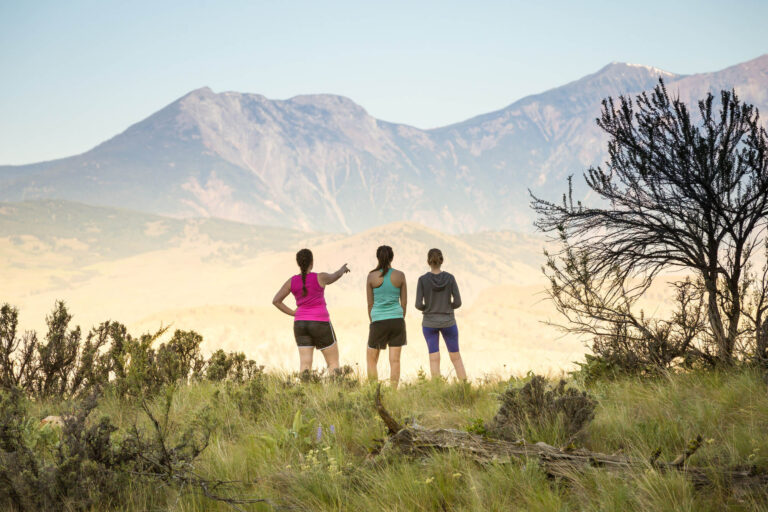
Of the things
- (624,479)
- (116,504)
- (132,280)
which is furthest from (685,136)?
(132,280)

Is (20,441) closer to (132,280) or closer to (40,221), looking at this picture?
(132,280)

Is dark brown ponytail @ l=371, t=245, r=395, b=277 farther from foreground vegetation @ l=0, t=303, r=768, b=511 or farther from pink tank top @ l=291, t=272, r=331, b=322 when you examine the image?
foreground vegetation @ l=0, t=303, r=768, b=511

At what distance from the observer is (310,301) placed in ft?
25.5

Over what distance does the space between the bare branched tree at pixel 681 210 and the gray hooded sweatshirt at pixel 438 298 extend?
130 centimetres

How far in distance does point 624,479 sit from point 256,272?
114349 millimetres

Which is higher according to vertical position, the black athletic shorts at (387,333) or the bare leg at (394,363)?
the black athletic shorts at (387,333)

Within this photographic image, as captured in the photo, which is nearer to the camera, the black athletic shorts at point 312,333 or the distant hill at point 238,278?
the black athletic shorts at point 312,333

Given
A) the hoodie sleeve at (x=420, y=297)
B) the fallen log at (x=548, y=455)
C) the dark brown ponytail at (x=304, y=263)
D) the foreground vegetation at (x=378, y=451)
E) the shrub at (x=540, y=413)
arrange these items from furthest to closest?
1. the hoodie sleeve at (x=420, y=297)
2. the dark brown ponytail at (x=304, y=263)
3. the shrub at (x=540, y=413)
4. the foreground vegetation at (x=378, y=451)
5. the fallen log at (x=548, y=455)

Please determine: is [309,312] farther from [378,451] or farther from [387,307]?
[378,451]

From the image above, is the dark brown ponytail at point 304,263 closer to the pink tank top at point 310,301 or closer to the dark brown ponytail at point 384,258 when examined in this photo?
the pink tank top at point 310,301

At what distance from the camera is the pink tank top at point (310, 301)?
7699mm

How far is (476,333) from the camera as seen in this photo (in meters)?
45.9

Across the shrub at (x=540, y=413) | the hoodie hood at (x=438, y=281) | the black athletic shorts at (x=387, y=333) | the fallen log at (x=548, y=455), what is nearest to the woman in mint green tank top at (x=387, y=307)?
the black athletic shorts at (x=387, y=333)

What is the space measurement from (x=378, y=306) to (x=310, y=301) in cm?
83
